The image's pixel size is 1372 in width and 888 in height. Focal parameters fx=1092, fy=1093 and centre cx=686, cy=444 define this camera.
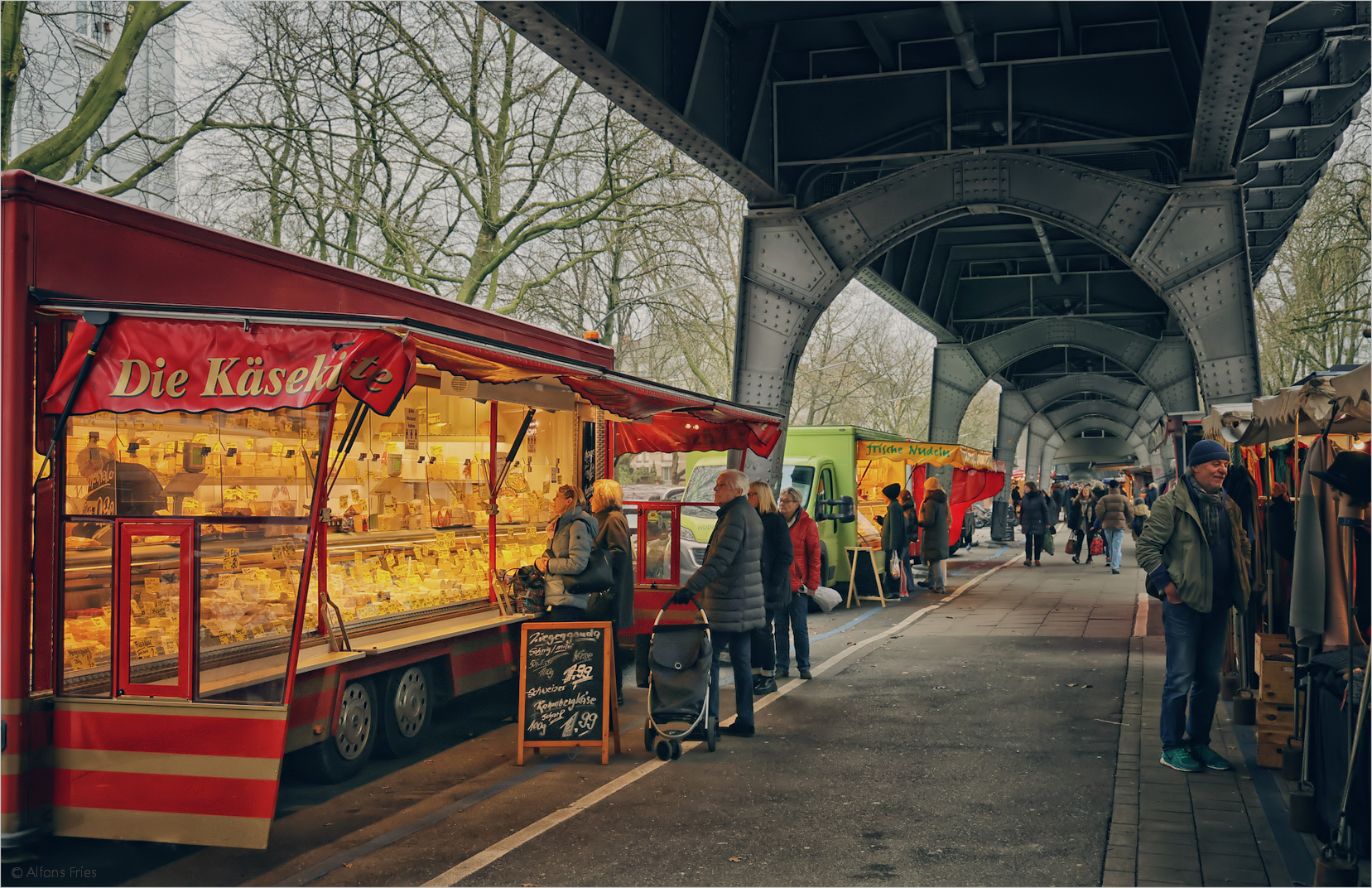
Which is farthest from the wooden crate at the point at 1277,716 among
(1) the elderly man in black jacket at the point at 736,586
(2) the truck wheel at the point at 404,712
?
(2) the truck wheel at the point at 404,712

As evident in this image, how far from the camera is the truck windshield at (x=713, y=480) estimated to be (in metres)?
17.3

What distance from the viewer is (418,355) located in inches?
245

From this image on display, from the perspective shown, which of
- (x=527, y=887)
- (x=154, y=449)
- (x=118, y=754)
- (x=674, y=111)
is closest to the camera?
(x=527, y=887)

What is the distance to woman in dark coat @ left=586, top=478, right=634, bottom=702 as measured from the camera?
8.05 metres

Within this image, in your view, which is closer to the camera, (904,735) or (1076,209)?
(904,735)

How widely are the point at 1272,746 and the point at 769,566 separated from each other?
4103 mm

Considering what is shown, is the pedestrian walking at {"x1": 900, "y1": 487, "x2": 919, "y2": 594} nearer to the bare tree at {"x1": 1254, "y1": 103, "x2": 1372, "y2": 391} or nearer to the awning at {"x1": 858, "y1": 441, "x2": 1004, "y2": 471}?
the awning at {"x1": 858, "y1": 441, "x2": 1004, "y2": 471}

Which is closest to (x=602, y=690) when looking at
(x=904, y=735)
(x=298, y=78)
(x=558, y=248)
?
(x=904, y=735)

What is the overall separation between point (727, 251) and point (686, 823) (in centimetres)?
2757

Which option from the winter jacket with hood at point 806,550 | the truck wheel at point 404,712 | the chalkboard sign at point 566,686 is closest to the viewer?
the chalkboard sign at point 566,686

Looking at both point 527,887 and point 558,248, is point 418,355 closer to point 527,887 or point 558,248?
point 527,887

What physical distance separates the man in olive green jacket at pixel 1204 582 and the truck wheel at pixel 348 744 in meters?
5.17

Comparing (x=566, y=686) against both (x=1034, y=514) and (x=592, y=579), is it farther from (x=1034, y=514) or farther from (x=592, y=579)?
(x=1034, y=514)

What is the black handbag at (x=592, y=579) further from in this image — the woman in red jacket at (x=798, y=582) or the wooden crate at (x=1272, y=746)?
the wooden crate at (x=1272, y=746)
